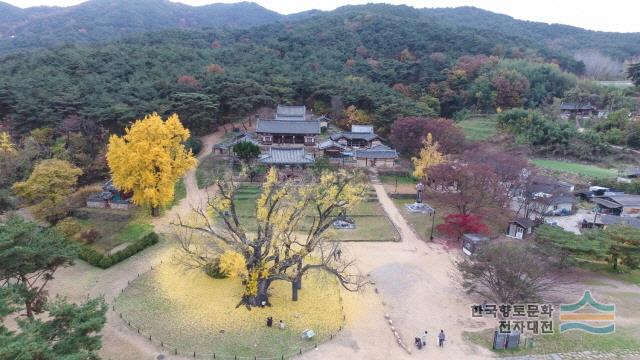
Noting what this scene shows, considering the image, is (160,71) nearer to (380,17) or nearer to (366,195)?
(366,195)

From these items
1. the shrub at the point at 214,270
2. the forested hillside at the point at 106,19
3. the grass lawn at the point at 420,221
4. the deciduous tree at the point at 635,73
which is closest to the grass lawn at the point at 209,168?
the shrub at the point at 214,270

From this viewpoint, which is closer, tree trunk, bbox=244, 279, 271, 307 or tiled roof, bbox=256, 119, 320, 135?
tree trunk, bbox=244, 279, 271, 307

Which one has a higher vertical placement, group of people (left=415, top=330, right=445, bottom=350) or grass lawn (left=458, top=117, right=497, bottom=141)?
grass lawn (left=458, top=117, right=497, bottom=141)

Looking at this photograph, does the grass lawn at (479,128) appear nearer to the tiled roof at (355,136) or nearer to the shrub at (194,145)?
the tiled roof at (355,136)

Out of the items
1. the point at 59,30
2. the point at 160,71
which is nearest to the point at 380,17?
the point at 160,71

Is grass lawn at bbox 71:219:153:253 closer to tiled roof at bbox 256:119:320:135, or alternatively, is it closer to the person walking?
tiled roof at bbox 256:119:320:135

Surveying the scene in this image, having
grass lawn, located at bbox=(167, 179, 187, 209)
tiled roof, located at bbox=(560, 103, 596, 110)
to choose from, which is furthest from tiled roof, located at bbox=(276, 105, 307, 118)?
tiled roof, located at bbox=(560, 103, 596, 110)
